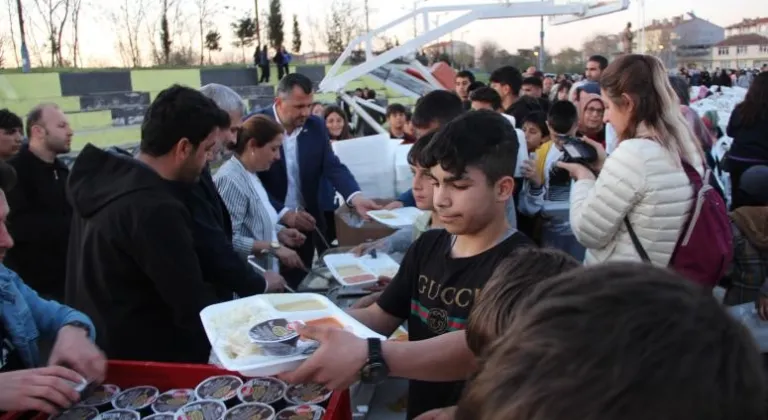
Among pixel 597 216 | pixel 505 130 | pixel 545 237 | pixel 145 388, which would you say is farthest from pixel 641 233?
pixel 145 388

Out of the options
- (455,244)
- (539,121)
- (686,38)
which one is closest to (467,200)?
(455,244)

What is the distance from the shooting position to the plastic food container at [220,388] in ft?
3.92

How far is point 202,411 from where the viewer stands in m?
1.15

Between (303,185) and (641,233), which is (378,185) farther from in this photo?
(641,233)

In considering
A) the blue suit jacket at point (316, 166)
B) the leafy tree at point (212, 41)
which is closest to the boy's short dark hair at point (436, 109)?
the blue suit jacket at point (316, 166)

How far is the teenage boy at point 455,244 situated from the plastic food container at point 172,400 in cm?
56

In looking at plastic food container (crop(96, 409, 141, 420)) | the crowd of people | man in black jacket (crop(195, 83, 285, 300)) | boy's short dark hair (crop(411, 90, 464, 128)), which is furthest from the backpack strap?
plastic food container (crop(96, 409, 141, 420))

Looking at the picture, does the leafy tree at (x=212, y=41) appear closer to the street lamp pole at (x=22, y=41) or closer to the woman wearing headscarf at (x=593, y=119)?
the street lamp pole at (x=22, y=41)

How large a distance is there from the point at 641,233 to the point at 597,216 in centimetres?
16

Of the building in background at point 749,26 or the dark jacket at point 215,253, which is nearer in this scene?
the dark jacket at point 215,253

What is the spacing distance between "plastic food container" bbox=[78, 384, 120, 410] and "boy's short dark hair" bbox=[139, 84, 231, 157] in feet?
3.10

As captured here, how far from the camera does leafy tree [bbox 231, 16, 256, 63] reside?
99.8 feet

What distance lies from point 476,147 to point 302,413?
32.4 inches

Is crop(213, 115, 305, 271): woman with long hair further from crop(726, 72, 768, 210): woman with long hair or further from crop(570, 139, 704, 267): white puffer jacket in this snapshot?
crop(726, 72, 768, 210): woman with long hair
